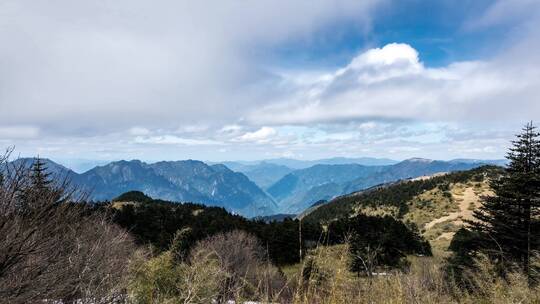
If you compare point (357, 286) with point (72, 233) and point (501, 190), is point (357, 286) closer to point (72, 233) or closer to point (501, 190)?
point (72, 233)

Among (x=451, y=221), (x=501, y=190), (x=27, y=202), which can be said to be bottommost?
(x=451, y=221)

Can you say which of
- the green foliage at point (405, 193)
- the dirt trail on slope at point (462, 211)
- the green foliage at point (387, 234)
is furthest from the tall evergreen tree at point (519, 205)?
the green foliage at point (405, 193)

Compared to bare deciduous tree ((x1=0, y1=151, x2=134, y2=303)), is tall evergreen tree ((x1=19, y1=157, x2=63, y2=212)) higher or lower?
higher

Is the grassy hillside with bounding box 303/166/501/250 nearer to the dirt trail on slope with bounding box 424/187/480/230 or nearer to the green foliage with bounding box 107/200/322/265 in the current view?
the dirt trail on slope with bounding box 424/187/480/230

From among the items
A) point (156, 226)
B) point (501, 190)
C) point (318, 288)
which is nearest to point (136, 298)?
point (318, 288)

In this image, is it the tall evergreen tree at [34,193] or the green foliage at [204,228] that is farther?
the green foliage at [204,228]

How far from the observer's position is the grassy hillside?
79.1m

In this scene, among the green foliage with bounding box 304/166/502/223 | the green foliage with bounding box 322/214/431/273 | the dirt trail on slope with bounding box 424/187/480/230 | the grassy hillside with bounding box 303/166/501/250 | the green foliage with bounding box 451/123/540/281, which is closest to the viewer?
the green foliage with bounding box 451/123/540/281

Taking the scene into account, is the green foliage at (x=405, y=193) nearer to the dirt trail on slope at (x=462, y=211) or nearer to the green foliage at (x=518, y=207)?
the dirt trail on slope at (x=462, y=211)

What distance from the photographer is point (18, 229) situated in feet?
21.1

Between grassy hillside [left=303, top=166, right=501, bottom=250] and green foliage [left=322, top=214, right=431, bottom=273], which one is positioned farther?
grassy hillside [left=303, top=166, right=501, bottom=250]

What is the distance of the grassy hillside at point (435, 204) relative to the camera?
7912cm

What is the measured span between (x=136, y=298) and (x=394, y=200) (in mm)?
111210

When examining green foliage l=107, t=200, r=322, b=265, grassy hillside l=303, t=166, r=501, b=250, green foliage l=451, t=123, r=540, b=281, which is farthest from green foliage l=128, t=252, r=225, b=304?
grassy hillside l=303, t=166, r=501, b=250
